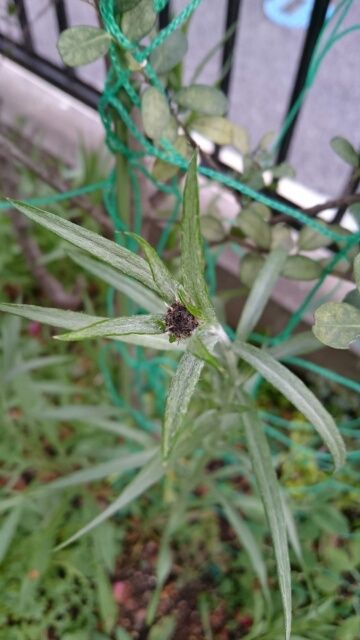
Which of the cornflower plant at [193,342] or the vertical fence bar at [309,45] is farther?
the vertical fence bar at [309,45]

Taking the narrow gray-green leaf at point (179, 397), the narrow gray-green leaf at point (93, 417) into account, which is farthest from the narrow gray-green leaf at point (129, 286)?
the narrow gray-green leaf at point (93, 417)

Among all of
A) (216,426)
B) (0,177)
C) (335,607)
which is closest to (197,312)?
A: (216,426)

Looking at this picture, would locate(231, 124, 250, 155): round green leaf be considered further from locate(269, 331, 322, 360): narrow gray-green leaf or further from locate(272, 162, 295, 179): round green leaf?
locate(269, 331, 322, 360): narrow gray-green leaf

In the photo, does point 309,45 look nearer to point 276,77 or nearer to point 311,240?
point 311,240

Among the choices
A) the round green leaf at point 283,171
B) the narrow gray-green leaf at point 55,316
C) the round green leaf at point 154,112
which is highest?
the round green leaf at point 154,112

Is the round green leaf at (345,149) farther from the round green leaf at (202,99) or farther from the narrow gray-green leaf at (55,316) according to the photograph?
the narrow gray-green leaf at (55,316)
